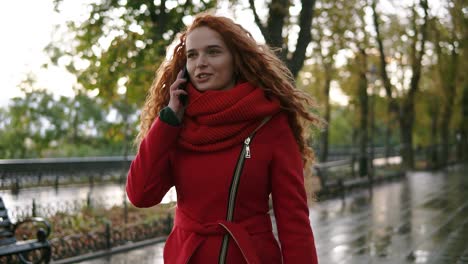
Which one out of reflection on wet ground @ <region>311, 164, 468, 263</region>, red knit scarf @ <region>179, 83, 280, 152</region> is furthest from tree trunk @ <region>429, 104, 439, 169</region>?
red knit scarf @ <region>179, 83, 280, 152</region>

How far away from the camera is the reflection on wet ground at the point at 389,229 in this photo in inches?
339

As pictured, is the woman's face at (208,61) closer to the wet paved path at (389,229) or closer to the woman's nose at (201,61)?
the woman's nose at (201,61)

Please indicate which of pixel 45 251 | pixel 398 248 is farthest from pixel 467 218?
pixel 45 251

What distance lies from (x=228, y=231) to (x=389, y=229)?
372 inches

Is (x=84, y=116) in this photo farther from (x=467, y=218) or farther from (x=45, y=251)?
(x=45, y=251)

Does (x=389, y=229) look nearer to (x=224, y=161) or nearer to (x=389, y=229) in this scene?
(x=389, y=229)

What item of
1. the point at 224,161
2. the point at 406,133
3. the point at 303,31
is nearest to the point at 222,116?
the point at 224,161

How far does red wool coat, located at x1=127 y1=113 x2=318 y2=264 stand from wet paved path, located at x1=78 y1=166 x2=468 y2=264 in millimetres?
4535

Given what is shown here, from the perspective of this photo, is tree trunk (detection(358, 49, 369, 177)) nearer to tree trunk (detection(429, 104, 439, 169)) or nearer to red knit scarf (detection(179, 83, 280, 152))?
tree trunk (detection(429, 104, 439, 169))

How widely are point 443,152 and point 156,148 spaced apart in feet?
113

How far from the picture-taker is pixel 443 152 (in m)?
34.8

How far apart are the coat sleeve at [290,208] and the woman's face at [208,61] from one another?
0.32 meters

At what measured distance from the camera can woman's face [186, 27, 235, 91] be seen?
252 cm

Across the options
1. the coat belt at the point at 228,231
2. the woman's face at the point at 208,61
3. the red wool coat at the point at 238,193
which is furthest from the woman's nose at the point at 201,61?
the coat belt at the point at 228,231
